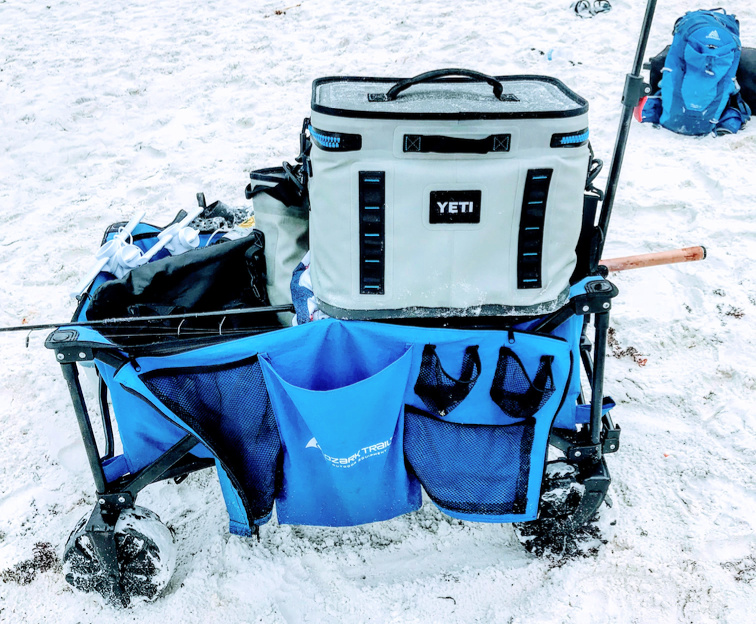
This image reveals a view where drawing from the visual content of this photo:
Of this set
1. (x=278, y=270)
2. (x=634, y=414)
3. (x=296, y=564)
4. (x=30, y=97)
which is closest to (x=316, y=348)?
(x=278, y=270)

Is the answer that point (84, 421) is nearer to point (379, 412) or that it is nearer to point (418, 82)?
point (379, 412)

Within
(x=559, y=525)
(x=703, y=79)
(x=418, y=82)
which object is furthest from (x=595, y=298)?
(x=703, y=79)

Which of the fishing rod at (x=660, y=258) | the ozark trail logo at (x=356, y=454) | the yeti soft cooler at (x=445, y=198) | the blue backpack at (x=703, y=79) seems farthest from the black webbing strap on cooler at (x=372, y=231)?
the blue backpack at (x=703, y=79)

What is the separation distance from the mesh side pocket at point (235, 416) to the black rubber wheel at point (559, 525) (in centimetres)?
85

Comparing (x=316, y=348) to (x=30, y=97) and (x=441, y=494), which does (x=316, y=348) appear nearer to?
(x=441, y=494)

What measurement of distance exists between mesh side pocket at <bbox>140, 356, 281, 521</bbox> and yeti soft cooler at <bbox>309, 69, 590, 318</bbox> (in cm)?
34

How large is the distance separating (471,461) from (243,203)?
2.47 meters

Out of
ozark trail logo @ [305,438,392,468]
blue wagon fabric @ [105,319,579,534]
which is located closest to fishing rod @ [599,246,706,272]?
blue wagon fabric @ [105,319,579,534]

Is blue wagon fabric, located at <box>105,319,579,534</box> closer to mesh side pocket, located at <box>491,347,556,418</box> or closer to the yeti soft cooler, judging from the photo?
mesh side pocket, located at <box>491,347,556,418</box>

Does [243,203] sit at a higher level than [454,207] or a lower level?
lower

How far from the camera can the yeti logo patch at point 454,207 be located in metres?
1.49

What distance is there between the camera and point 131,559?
1916 millimetres

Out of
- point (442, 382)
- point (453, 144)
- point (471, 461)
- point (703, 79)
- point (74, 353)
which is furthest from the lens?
point (703, 79)

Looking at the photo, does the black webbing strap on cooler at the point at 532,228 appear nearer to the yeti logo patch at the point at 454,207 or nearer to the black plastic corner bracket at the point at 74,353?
the yeti logo patch at the point at 454,207
